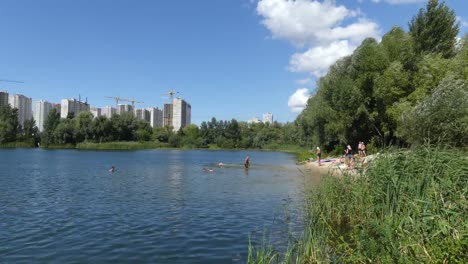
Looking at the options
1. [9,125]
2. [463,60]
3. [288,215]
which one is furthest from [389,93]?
[9,125]

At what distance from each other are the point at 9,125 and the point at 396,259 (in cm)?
15551

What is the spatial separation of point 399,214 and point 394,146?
6.29 meters

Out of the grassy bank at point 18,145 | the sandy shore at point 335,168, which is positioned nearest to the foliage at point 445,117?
the sandy shore at point 335,168

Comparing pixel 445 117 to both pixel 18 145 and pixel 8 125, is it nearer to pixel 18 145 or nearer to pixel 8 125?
pixel 18 145

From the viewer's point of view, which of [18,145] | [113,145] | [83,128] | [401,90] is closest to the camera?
[401,90]

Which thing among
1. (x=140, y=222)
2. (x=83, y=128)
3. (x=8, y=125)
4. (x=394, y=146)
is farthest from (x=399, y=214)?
(x=8, y=125)

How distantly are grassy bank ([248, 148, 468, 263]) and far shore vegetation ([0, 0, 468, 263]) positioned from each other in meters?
0.03

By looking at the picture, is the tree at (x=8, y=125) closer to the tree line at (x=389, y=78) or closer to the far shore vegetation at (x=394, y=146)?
the far shore vegetation at (x=394, y=146)

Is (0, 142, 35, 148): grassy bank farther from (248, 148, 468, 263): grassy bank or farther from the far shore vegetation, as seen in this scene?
(248, 148, 468, 263): grassy bank

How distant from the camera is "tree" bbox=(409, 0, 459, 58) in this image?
155 ft

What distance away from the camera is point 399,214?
10.9 m

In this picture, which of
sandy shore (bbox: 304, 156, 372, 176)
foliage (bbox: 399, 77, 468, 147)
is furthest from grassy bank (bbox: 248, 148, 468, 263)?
foliage (bbox: 399, 77, 468, 147)

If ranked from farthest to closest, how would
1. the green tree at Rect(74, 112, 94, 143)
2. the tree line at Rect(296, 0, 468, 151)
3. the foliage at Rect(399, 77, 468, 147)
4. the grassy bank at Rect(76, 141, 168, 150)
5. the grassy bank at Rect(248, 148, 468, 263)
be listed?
the green tree at Rect(74, 112, 94, 143)
the grassy bank at Rect(76, 141, 168, 150)
the tree line at Rect(296, 0, 468, 151)
the foliage at Rect(399, 77, 468, 147)
the grassy bank at Rect(248, 148, 468, 263)

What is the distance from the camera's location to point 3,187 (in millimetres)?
30734
